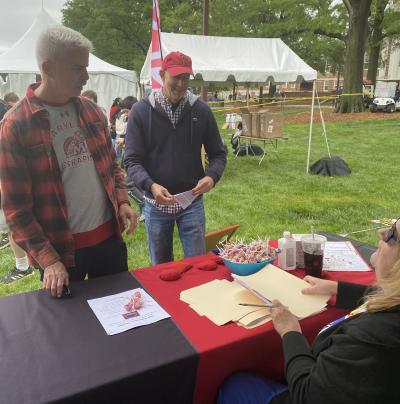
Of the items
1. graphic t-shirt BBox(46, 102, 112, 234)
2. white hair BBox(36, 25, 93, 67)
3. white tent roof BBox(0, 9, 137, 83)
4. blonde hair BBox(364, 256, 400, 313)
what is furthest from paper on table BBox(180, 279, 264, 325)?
white tent roof BBox(0, 9, 137, 83)

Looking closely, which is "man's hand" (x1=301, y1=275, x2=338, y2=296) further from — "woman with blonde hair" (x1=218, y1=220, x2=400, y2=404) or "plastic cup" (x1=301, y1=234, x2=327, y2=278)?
"woman with blonde hair" (x1=218, y1=220, x2=400, y2=404)

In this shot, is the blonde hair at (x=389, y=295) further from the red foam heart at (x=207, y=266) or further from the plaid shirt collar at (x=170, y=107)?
the plaid shirt collar at (x=170, y=107)

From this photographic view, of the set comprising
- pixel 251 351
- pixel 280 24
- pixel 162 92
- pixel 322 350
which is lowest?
pixel 251 351

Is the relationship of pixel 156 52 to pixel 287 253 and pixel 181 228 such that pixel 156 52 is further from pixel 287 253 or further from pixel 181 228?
pixel 287 253

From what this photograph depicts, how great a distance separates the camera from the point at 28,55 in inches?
375

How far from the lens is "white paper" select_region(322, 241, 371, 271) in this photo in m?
2.00

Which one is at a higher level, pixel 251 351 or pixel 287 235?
pixel 287 235

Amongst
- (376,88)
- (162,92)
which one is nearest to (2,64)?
(162,92)

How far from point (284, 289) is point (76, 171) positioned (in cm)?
110

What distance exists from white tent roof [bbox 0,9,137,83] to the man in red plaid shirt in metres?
8.36

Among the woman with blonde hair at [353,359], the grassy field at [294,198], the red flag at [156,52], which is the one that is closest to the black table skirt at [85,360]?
the woman with blonde hair at [353,359]

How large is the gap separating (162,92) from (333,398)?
1954mm

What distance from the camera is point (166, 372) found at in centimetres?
123

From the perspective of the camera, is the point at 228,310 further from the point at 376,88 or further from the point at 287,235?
the point at 376,88
